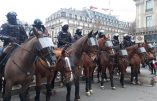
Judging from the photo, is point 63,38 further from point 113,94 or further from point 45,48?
point 45,48

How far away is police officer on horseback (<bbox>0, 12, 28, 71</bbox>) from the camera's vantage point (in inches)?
335

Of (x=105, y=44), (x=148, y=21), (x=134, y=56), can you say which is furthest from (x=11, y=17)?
(x=148, y=21)

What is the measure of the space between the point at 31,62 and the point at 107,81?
32.3 ft

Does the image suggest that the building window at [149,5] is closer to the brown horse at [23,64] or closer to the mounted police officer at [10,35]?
the mounted police officer at [10,35]

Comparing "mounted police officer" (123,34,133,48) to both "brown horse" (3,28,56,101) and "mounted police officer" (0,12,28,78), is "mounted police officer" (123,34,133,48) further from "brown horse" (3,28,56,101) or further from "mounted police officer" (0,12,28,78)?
"brown horse" (3,28,56,101)

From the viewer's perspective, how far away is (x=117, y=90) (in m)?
14.0

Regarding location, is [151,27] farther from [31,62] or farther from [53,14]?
[31,62]

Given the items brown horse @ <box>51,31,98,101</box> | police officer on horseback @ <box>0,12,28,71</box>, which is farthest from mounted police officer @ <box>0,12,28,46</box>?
brown horse @ <box>51,31,98,101</box>

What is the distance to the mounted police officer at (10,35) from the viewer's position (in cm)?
850

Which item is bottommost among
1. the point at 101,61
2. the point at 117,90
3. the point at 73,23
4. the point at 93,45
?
the point at 117,90

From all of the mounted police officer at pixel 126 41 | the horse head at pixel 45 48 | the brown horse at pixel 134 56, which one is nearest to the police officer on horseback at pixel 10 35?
the horse head at pixel 45 48

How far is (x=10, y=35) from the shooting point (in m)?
8.89

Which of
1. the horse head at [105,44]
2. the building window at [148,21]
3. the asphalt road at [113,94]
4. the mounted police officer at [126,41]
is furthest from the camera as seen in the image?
the building window at [148,21]

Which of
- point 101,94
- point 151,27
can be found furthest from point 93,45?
point 151,27
